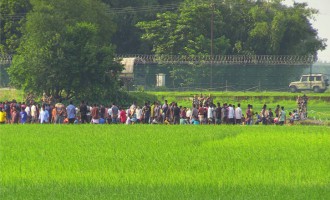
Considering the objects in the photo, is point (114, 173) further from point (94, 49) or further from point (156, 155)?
point (94, 49)

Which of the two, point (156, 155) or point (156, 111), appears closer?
point (156, 155)

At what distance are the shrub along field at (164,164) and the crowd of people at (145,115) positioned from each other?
8094 mm

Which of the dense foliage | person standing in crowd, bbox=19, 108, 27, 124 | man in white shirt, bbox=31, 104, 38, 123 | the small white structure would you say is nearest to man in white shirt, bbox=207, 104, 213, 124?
man in white shirt, bbox=31, 104, 38, 123

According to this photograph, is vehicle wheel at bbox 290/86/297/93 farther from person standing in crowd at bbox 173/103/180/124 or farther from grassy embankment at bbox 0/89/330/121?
person standing in crowd at bbox 173/103/180/124

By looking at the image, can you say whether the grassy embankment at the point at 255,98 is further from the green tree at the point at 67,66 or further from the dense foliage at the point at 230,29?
the dense foliage at the point at 230,29

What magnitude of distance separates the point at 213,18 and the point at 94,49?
28.3 metres

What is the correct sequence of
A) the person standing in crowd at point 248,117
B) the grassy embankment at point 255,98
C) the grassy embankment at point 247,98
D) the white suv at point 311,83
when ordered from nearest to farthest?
the person standing in crowd at point 248,117
the grassy embankment at point 247,98
the grassy embankment at point 255,98
the white suv at point 311,83

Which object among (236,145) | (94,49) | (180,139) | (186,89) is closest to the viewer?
(236,145)

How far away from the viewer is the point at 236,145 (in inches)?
1197

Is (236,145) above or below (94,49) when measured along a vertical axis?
below

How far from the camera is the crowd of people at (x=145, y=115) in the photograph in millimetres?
45500

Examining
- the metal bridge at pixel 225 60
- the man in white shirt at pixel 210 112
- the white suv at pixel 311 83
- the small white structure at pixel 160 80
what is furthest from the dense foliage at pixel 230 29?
the man in white shirt at pixel 210 112

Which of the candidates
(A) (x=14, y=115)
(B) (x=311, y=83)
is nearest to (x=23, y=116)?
(A) (x=14, y=115)

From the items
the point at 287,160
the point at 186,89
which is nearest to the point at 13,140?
the point at 287,160
